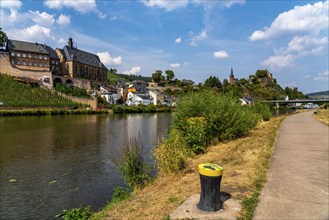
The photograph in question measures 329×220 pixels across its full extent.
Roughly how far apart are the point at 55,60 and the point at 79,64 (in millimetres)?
9380

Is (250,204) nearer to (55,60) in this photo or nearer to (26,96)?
(26,96)

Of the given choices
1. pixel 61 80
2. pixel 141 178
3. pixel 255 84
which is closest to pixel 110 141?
pixel 141 178

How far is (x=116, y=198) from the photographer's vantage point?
28.7ft

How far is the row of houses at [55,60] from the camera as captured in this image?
7625 centimetres

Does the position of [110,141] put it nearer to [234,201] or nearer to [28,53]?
[234,201]

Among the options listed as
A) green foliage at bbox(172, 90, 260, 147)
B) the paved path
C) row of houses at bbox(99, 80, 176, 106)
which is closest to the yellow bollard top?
the paved path

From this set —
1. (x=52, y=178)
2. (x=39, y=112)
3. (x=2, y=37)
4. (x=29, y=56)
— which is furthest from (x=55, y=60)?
(x=52, y=178)

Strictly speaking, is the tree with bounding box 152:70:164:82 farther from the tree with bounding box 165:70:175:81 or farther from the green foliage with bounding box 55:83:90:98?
the green foliage with bounding box 55:83:90:98

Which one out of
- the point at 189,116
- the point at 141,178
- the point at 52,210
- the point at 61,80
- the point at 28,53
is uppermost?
the point at 28,53

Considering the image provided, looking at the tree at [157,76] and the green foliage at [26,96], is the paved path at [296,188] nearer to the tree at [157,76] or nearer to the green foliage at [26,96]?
the green foliage at [26,96]

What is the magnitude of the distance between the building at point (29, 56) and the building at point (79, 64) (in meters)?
6.76

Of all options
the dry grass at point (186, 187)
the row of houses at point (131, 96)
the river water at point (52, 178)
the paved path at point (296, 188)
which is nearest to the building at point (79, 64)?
the row of houses at point (131, 96)

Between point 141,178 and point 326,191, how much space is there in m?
5.94

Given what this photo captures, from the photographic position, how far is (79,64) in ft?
315
